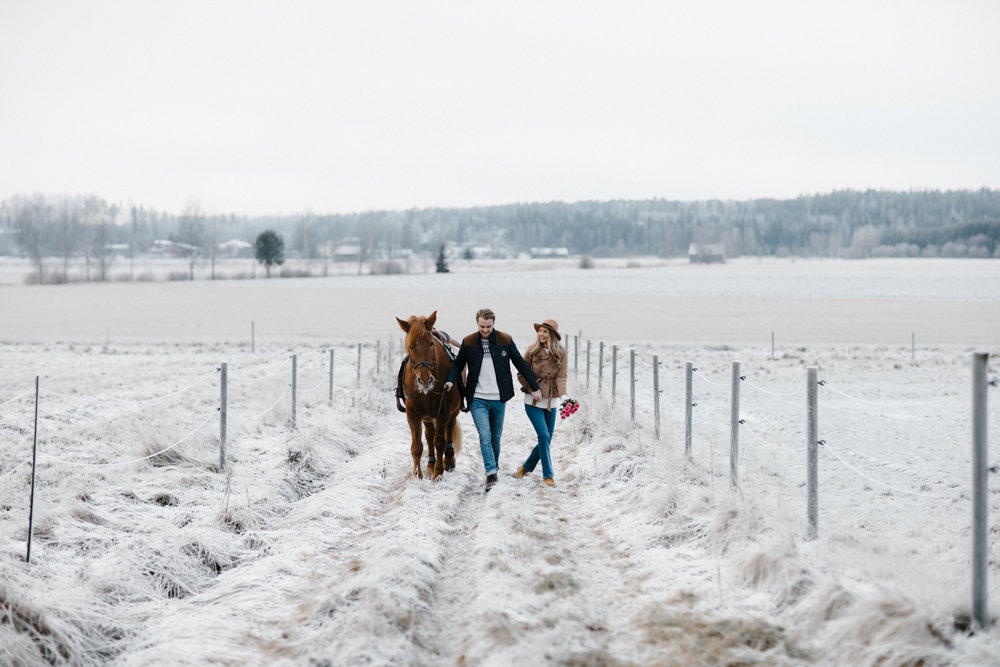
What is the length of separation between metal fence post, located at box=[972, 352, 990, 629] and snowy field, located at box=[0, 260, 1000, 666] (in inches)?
4.4

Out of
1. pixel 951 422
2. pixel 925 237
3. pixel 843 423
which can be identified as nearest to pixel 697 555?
pixel 843 423

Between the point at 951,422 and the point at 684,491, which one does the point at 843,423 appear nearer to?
the point at 951,422

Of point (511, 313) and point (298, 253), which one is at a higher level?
point (298, 253)

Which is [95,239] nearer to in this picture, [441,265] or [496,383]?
[441,265]

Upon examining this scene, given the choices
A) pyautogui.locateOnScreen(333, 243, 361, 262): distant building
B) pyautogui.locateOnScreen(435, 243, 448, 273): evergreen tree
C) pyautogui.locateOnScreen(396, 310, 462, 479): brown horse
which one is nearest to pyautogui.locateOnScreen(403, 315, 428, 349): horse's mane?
pyautogui.locateOnScreen(396, 310, 462, 479): brown horse

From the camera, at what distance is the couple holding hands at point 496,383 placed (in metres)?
8.39

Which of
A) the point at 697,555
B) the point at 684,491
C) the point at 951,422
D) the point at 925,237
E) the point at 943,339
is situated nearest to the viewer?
the point at 697,555

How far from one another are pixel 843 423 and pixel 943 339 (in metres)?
20.6

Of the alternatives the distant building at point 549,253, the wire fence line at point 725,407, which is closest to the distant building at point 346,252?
the distant building at point 549,253

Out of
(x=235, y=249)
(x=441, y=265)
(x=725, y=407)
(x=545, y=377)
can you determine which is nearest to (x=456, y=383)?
(x=545, y=377)

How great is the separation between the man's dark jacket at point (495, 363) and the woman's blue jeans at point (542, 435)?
0.31m

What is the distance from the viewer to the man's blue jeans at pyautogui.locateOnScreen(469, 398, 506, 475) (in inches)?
325

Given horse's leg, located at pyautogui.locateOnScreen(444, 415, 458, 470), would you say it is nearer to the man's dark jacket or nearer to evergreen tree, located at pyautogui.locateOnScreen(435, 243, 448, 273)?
the man's dark jacket

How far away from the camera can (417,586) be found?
5.02 m
